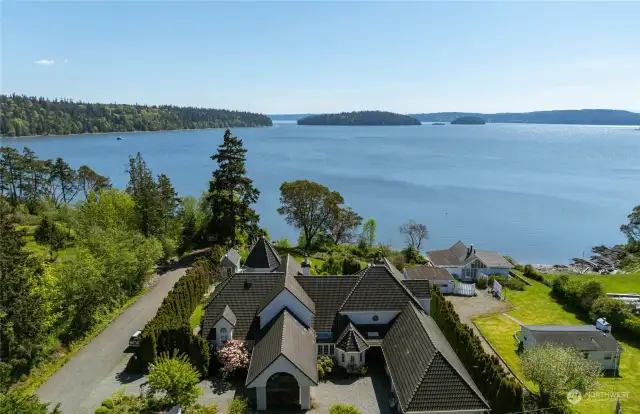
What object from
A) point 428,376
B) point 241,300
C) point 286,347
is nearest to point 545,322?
point 428,376

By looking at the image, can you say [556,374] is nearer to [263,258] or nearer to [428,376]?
[428,376]

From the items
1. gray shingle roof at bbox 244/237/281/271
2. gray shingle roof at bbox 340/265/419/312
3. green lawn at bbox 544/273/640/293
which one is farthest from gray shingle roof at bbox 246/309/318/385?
green lawn at bbox 544/273/640/293

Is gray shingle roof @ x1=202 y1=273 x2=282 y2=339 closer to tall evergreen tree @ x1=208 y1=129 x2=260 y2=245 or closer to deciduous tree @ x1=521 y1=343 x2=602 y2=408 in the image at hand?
deciduous tree @ x1=521 y1=343 x2=602 y2=408

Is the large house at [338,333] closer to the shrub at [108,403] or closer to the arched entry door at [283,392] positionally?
A: the arched entry door at [283,392]

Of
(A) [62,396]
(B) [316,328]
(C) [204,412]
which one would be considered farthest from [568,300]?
(A) [62,396]

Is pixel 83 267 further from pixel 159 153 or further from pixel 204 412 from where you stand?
pixel 159 153

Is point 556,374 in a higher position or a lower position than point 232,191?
lower
